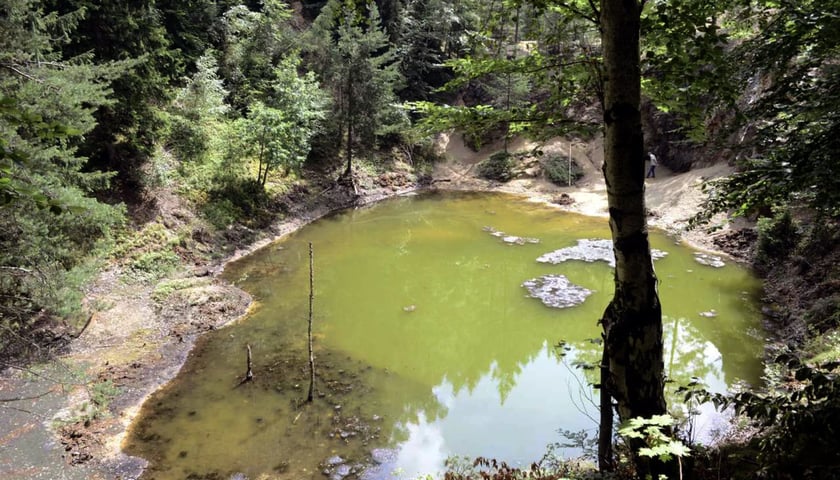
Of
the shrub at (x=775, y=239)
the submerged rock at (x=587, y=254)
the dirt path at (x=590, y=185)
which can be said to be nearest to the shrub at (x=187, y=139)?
the dirt path at (x=590, y=185)

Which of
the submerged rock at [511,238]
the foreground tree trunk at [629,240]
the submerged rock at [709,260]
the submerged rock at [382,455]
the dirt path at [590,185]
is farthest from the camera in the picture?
the dirt path at [590,185]

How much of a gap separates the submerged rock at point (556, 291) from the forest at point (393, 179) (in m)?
1.49

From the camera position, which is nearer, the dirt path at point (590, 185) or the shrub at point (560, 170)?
the dirt path at point (590, 185)

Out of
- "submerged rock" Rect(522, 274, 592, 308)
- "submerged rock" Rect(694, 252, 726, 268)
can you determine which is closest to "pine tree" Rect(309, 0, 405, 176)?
"submerged rock" Rect(522, 274, 592, 308)

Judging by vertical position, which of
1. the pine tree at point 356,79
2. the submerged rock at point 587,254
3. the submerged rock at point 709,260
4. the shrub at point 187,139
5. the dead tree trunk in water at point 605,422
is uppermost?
the pine tree at point 356,79

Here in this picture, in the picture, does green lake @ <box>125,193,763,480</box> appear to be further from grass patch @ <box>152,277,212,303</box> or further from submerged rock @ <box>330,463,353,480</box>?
grass patch @ <box>152,277,212,303</box>

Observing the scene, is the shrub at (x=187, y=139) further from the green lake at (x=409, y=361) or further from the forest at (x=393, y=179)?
the green lake at (x=409, y=361)

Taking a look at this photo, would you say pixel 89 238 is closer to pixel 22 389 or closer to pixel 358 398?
pixel 22 389

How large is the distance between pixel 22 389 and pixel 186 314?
3891mm

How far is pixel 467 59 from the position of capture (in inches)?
179

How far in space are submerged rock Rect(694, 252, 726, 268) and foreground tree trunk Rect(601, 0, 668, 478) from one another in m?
15.6

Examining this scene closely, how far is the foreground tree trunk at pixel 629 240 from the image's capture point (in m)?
3.12

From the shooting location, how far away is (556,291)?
14.9m

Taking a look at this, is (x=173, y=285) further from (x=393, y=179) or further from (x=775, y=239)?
(x=775, y=239)
